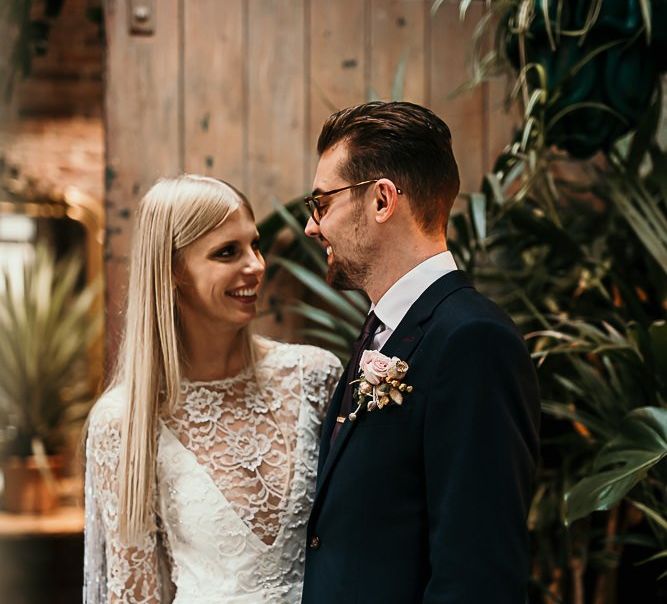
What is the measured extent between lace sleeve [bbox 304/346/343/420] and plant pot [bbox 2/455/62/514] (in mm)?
1681

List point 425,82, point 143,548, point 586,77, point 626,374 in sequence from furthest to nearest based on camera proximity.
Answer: point 425,82 < point 586,77 < point 626,374 < point 143,548

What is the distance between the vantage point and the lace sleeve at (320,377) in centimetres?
201

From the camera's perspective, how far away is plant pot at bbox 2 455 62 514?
3.36m

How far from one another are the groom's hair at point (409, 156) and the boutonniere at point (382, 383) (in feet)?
0.75

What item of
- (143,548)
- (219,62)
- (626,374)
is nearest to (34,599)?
(143,548)

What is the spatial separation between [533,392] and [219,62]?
1.75 meters

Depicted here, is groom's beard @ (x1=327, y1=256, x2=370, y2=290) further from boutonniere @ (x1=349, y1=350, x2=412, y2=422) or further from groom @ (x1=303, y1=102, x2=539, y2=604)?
boutonniere @ (x1=349, y1=350, x2=412, y2=422)

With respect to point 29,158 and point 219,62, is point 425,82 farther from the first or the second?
point 29,158

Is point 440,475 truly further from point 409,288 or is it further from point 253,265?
point 253,265

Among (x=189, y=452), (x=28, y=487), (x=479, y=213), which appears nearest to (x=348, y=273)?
(x=189, y=452)

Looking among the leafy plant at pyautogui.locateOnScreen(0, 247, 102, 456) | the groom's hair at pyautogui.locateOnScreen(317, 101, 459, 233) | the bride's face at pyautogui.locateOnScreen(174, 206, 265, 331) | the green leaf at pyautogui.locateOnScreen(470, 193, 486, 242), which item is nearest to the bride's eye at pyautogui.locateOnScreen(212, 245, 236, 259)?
the bride's face at pyautogui.locateOnScreen(174, 206, 265, 331)

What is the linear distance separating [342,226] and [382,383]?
0.27 m

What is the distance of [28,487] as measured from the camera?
3436mm

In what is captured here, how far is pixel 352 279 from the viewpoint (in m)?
1.64
